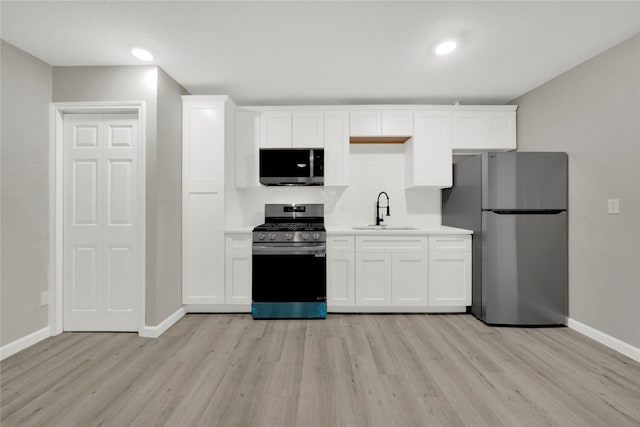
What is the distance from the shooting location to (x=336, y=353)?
2.33 meters

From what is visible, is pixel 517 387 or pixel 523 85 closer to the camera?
pixel 517 387

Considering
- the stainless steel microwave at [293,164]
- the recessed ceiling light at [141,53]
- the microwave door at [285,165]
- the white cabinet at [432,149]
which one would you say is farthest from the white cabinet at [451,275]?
the recessed ceiling light at [141,53]

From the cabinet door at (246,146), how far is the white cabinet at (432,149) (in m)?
1.90

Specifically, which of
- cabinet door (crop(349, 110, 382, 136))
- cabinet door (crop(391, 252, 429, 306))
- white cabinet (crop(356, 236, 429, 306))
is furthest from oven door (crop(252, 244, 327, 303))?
cabinet door (crop(349, 110, 382, 136))

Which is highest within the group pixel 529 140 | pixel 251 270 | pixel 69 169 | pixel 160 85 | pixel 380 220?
pixel 160 85

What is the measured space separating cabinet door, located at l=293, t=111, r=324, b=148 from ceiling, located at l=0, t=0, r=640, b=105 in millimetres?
386

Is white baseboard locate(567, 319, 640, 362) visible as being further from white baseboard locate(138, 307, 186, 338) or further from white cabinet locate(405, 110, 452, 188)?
white baseboard locate(138, 307, 186, 338)

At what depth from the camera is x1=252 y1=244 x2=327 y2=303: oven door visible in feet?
Result: 10.0

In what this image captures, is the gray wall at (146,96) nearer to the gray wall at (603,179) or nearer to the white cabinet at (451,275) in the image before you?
the white cabinet at (451,275)

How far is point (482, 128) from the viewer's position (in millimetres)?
3461

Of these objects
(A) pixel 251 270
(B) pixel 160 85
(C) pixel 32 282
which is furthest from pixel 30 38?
(A) pixel 251 270

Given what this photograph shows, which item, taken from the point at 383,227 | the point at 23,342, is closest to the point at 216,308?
the point at 23,342

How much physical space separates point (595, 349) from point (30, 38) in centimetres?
514

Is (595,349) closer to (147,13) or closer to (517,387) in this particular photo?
(517,387)
